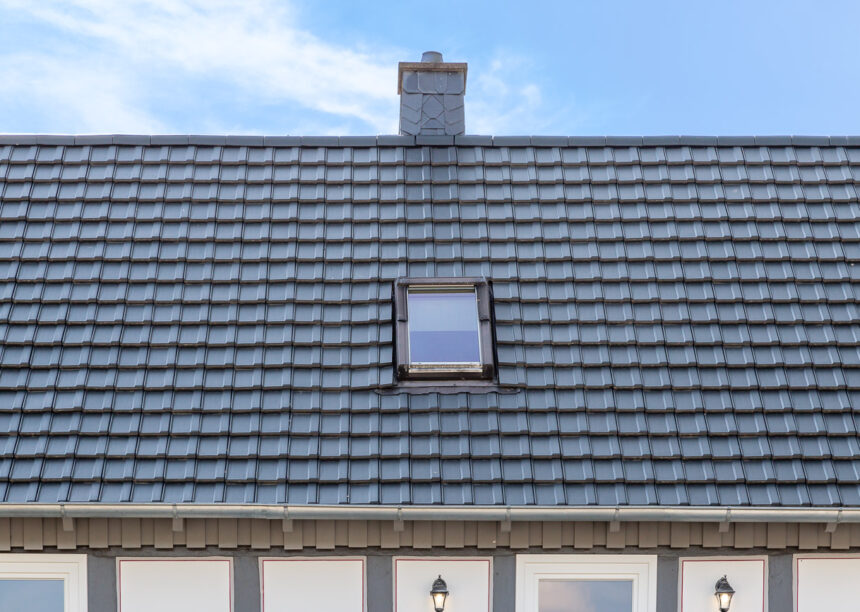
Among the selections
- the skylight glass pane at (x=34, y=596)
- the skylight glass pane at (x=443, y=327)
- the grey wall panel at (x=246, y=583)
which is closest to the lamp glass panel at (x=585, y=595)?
the skylight glass pane at (x=443, y=327)

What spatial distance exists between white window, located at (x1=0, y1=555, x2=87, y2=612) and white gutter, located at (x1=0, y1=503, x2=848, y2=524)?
43 centimetres

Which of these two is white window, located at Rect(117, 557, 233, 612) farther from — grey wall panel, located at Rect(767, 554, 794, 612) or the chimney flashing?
the chimney flashing

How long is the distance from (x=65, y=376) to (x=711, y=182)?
559 cm

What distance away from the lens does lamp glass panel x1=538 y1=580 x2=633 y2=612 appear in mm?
6562

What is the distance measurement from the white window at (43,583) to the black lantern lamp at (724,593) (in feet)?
14.1

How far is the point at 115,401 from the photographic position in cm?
681

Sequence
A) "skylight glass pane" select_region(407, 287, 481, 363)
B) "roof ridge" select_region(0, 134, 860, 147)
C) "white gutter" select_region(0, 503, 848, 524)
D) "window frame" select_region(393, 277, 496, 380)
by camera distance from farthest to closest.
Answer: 1. "roof ridge" select_region(0, 134, 860, 147)
2. "skylight glass pane" select_region(407, 287, 481, 363)
3. "window frame" select_region(393, 277, 496, 380)
4. "white gutter" select_region(0, 503, 848, 524)

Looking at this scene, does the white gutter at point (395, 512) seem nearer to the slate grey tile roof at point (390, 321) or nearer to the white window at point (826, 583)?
the slate grey tile roof at point (390, 321)

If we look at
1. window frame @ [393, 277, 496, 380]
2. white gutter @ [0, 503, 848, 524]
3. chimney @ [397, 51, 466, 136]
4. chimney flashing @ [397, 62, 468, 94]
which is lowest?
white gutter @ [0, 503, 848, 524]

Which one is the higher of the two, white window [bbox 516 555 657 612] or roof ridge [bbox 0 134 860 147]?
roof ridge [bbox 0 134 860 147]

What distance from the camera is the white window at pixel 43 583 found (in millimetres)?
6441

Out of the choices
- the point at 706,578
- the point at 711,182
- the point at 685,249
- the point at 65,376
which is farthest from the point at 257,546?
the point at 711,182

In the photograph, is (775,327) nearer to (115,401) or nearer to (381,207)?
(381,207)

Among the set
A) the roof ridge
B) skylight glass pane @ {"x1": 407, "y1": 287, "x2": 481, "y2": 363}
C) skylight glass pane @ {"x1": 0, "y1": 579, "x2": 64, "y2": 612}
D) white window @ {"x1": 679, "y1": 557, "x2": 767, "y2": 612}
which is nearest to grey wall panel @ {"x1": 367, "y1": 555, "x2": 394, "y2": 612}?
skylight glass pane @ {"x1": 407, "y1": 287, "x2": 481, "y2": 363}
